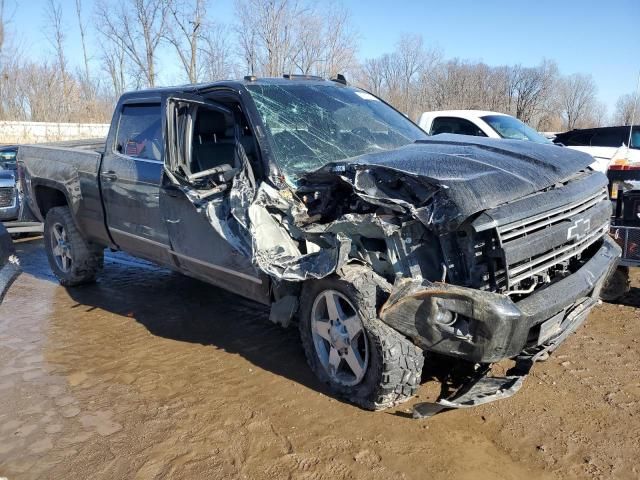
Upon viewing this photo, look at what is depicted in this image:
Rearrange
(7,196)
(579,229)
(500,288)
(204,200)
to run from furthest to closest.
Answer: (7,196) < (204,200) < (579,229) < (500,288)

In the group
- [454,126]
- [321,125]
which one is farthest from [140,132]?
[454,126]

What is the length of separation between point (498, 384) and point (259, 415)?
58.2 inches

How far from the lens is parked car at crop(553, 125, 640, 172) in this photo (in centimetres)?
850

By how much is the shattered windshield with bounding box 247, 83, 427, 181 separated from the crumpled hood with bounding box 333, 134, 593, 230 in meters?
0.45

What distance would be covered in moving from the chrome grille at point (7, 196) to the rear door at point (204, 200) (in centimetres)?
640

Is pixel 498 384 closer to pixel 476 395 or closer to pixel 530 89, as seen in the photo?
pixel 476 395

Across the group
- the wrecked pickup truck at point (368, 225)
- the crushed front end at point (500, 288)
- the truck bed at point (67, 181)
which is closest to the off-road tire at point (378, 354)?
the wrecked pickup truck at point (368, 225)

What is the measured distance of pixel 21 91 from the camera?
112 ft

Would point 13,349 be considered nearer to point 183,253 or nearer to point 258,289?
point 183,253

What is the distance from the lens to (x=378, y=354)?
3174 mm

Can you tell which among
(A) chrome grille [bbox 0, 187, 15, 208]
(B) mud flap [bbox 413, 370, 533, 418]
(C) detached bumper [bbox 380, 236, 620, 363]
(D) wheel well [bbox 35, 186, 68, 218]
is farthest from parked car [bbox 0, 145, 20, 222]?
(B) mud flap [bbox 413, 370, 533, 418]

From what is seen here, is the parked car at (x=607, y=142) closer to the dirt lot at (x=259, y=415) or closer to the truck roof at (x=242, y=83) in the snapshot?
the dirt lot at (x=259, y=415)

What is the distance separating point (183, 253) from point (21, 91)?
35551 millimetres

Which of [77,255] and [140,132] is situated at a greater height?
[140,132]
